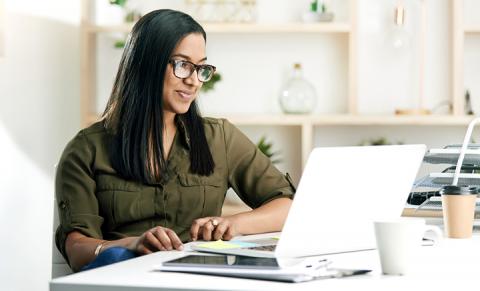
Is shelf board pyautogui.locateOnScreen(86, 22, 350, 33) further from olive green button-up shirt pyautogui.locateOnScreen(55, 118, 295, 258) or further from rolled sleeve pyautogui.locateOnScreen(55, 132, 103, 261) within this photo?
rolled sleeve pyautogui.locateOnScreen(55, 132, 103, 261)

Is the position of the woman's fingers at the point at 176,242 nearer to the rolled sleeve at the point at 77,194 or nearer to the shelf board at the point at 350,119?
the rolled sleeve at the point at 77,194

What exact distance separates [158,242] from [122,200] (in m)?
0.55

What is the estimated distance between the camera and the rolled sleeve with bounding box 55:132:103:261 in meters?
2.26

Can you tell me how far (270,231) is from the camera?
7.79 feet

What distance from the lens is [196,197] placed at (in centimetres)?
246

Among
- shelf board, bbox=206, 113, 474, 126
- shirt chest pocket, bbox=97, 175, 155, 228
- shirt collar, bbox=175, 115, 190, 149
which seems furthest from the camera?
shelf board, bbox=206, 113, 474, 126

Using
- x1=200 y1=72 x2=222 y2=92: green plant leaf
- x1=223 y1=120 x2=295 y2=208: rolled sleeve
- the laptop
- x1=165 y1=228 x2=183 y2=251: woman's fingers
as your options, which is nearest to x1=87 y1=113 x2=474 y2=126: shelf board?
x1=200 y1=72 x2=222 y2=92: green plant leaf

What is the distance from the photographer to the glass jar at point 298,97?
4.51m

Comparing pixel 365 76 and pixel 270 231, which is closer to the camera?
pixel 270 231

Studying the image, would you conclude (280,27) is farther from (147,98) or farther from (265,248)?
(265,248)

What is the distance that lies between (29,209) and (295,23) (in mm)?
1513

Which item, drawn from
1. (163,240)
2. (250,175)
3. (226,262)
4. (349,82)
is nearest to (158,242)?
(163,240)

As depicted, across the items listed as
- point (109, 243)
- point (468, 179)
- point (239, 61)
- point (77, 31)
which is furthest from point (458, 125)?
point (109, 243)

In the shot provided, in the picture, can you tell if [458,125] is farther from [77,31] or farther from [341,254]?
[341,254]
